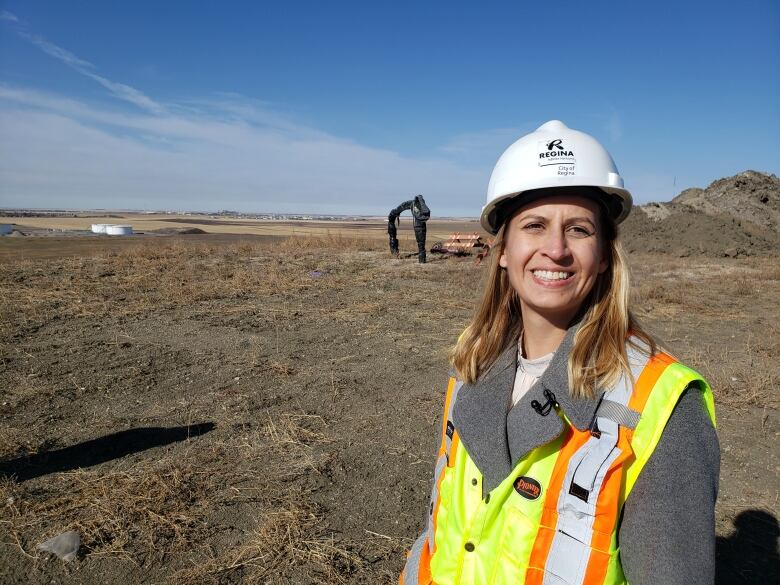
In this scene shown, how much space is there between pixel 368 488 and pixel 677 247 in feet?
64.8

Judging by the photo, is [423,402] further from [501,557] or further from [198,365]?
[501,557]

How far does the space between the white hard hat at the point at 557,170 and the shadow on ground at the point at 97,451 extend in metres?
3.73

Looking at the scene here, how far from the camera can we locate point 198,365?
237 inches

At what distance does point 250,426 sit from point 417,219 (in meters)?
12.3

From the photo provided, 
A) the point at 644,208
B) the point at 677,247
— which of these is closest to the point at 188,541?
the point at 677,247

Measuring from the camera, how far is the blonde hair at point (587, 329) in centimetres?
126

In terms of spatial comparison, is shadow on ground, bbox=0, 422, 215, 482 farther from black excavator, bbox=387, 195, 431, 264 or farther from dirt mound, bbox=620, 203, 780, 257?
dirt mound, bbox=620, 203, 780, 257

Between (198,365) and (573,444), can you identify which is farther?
(198,365)

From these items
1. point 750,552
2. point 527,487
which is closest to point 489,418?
point 527,487

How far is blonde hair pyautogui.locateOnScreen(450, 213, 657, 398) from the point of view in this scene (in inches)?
49.6

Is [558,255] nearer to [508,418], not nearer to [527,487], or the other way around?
[508,418]

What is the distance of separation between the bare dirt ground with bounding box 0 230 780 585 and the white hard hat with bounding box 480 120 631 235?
2.36m

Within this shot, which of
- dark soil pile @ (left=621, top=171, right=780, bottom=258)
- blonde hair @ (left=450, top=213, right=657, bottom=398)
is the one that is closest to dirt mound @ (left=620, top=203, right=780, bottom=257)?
dark soil pile @ (left=621, top=171, right=780, bottom=258)

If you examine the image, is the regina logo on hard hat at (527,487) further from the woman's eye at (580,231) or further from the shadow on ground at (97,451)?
the shadow on ground at (97,451)
